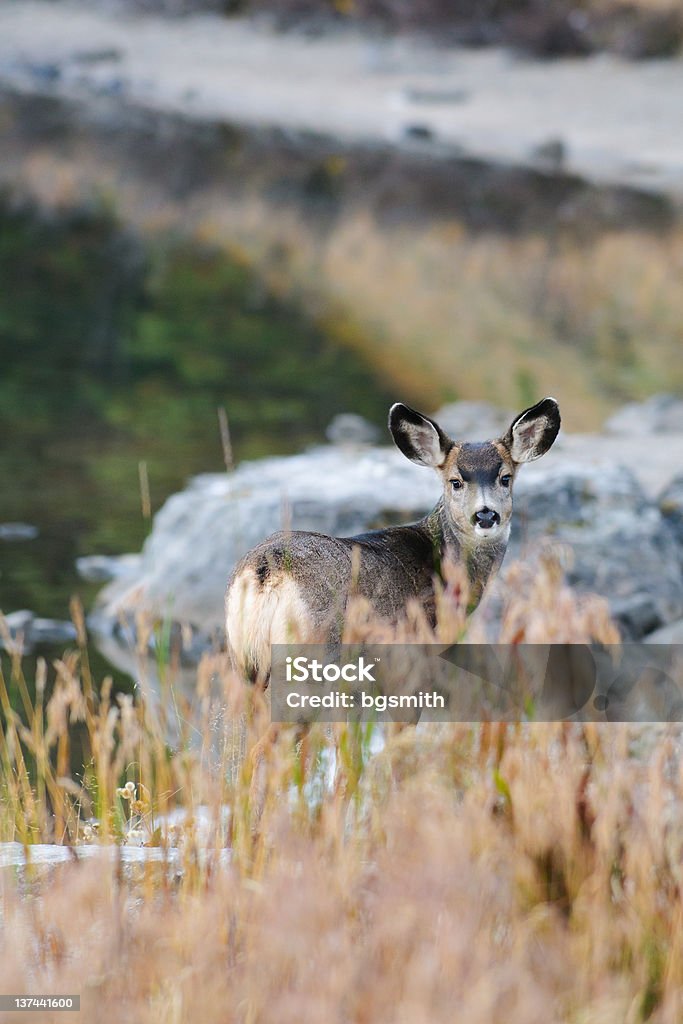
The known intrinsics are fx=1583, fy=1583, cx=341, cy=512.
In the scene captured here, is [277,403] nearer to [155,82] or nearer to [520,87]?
[520,87]

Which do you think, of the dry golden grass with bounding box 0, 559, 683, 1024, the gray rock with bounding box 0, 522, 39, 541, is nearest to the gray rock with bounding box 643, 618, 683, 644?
the dry golden grass with bounding box 0, 559, 683, 1024

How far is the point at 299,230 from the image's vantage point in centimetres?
2062

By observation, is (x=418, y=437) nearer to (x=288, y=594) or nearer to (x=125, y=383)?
(x=288, y=594)

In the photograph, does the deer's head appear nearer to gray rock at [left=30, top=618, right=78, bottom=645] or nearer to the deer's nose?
the deer's nose

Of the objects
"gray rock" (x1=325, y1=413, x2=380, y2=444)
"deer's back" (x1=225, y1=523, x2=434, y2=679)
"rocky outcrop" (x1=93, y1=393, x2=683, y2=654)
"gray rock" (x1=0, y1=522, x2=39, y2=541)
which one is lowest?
"deer's back" (x1=225, y1=523, x2=434, y2=679)

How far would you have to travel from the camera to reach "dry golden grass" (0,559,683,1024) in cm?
243

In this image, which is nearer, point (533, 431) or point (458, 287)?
point (533, 431)

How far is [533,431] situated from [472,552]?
1.34 ft

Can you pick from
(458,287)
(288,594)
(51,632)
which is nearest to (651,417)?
(51,632)

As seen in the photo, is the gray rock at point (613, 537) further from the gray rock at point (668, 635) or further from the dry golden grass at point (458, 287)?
the dry golden grass at point (458, 287)

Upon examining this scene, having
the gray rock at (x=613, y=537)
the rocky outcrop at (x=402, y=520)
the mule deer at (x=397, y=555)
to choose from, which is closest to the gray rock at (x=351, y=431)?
the rocky outcrop at (x=402, y=520)

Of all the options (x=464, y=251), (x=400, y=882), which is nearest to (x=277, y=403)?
(x=464, y=251)

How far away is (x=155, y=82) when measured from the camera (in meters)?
30.2

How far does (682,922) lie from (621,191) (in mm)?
21023
